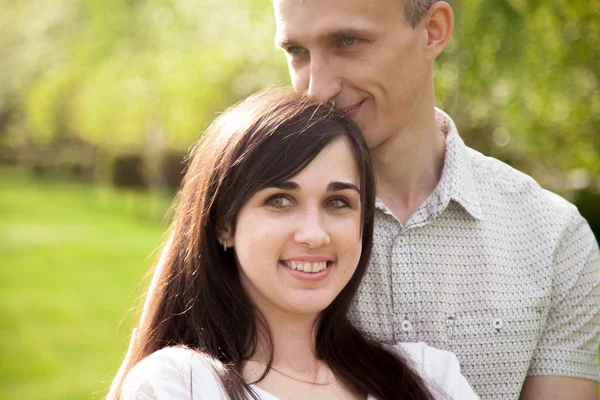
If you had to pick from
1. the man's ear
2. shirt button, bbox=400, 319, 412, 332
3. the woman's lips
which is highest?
the man's ear

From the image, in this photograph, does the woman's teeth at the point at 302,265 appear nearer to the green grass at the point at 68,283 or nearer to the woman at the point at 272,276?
the woman at the point at 272,276

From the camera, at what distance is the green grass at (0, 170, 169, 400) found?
363 inches

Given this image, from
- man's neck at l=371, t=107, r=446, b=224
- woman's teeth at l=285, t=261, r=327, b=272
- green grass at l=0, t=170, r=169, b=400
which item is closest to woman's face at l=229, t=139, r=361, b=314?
woman's teeth at l=285, t=261, r=327, b=272

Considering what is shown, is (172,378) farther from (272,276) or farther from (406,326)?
(406,326)

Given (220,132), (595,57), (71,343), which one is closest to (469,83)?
(595,57)

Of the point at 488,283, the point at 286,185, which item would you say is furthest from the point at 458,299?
the point at 286,185

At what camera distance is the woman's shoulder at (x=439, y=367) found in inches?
95.5

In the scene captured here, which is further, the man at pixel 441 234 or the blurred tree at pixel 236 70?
the blurred tree at pixel 236 70

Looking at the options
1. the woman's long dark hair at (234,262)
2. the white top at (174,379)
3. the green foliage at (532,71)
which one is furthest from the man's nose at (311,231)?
the green foliage at (532,71)

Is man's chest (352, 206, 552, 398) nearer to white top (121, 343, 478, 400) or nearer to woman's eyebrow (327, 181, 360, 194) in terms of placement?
woman's eyebrow (327, 181, 360, 194)

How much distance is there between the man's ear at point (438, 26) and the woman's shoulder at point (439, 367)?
945 millimetres

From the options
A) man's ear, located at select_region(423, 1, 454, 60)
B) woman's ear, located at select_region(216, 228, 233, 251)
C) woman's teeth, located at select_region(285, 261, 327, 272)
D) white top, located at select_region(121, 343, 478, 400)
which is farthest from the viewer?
man's ear, located at select_region(423, 1, 454, 60)

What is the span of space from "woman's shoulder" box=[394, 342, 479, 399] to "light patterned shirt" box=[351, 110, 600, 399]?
3.4 inches

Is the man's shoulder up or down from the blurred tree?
down
